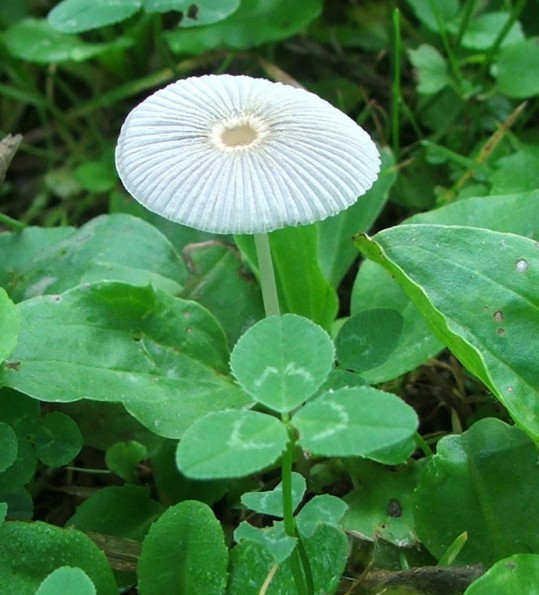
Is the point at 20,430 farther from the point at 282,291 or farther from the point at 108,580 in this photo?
the point at 282,291

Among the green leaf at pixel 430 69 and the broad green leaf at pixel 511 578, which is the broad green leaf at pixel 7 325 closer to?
the broad green leaf at pixel 511 578

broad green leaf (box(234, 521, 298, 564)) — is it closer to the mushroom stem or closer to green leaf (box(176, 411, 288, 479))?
green leaf (box(176, 411, 288, 479))

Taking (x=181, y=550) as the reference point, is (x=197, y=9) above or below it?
above

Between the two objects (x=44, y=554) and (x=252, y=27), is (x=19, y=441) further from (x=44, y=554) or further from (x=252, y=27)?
(x=252, y=27)

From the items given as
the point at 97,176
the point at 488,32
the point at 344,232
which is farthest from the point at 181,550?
the point at 488,32

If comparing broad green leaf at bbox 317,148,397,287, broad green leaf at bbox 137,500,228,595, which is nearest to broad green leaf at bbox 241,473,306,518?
broad green leaf at bbox 137,500,228,595

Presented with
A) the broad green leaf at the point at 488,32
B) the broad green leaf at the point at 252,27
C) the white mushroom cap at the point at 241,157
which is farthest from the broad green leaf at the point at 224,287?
the broad green leaf at the point at 488,32
